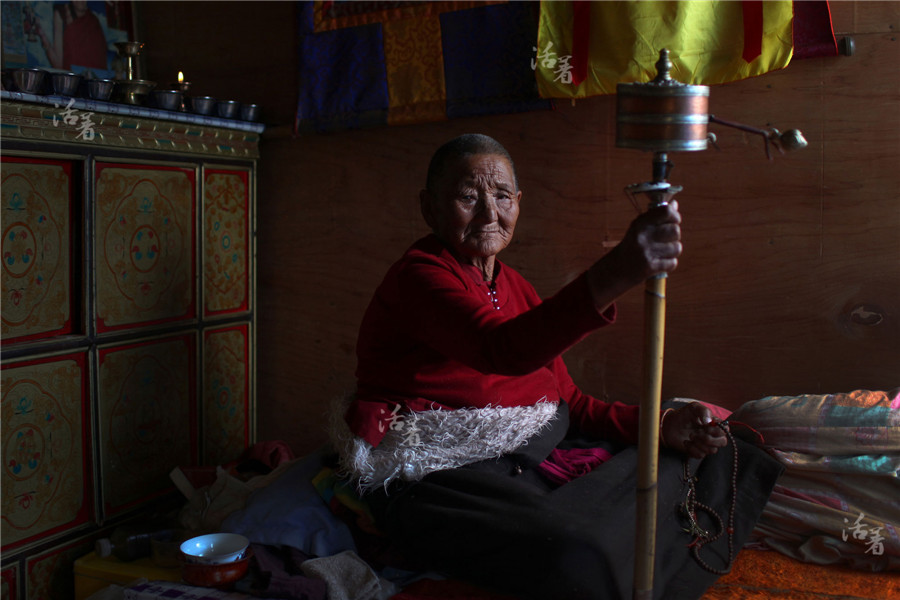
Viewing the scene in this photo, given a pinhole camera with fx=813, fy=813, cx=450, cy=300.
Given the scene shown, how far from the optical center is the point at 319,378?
287cm

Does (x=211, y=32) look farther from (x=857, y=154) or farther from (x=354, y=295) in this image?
(x=857, y=154)

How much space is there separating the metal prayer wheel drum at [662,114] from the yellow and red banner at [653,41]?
1.01m

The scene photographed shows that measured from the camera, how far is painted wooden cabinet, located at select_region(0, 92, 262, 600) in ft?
6.88

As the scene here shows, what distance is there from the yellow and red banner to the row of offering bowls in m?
1.03

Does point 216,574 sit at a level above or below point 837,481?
below

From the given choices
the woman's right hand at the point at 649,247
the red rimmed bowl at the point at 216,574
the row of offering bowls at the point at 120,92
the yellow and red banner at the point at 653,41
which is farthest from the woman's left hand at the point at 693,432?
the row of offering bowls at the point at 120,92

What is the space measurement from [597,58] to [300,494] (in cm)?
141

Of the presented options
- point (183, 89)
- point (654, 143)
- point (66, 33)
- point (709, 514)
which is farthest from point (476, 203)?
point (66, 33)

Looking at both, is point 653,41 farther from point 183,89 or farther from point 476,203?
point 183,89

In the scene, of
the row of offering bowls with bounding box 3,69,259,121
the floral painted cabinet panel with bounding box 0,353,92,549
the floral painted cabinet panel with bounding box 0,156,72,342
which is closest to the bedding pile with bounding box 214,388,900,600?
the floral painted cabinet panel with bounding box 0,353,92,549

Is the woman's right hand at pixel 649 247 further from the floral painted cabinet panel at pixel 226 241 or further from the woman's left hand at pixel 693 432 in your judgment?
the floral painted cabinet panel at pixel 226 241

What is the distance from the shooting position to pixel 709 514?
1855 millimetres

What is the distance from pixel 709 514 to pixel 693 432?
0.63ft

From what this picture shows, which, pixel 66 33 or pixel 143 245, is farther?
pixel 66 33
